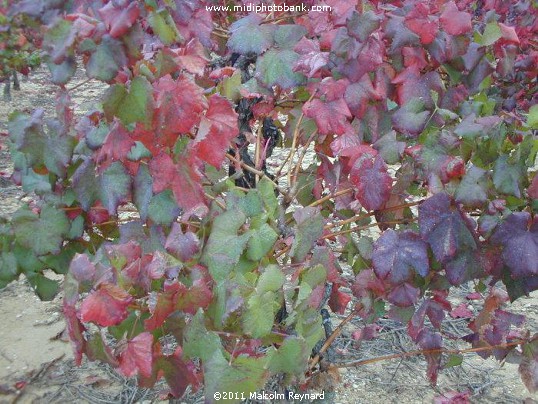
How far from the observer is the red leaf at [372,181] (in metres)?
1.14

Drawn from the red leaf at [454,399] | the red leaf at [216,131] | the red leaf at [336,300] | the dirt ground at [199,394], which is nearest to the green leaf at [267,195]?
the red leaf at [216,131]

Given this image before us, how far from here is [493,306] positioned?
1.37 m

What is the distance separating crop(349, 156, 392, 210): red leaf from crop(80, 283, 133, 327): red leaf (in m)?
0.52

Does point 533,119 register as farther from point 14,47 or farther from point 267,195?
point 14,47

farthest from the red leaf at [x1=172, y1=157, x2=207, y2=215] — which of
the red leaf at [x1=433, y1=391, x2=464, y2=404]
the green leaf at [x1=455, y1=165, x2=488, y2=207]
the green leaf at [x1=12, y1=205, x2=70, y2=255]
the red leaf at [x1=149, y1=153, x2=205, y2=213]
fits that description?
→ the red leaf at [x1=433, y1=391, x2=464, y2=404]

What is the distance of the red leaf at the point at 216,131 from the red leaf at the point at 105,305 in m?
0.27

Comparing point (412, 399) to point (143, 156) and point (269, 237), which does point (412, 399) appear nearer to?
point (269, 237)

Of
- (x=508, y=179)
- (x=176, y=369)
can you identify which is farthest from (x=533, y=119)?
(x=176, y=369)

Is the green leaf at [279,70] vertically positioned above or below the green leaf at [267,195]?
above

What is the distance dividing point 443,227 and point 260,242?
0.33 m

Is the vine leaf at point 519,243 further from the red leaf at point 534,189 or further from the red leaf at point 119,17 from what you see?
the red leaf at point 119,17

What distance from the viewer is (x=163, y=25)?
948 mm

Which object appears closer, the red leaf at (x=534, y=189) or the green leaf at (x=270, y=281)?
the green leaf at (x=270, y=281)

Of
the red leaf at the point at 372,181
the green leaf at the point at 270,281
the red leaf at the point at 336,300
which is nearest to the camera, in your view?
the green leaf at the point at 270,281
